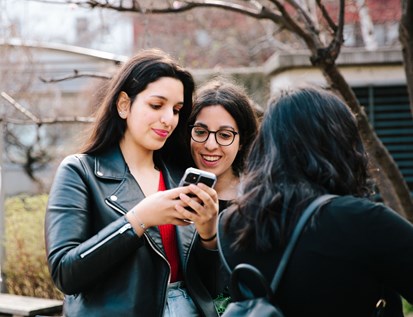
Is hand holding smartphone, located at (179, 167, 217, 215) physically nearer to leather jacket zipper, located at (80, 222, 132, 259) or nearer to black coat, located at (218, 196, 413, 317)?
leather jacket zipper, located at (80, 222, 132, 259)

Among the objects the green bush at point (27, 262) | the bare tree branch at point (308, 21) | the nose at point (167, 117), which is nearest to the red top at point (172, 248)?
the nose at point (167, 117)

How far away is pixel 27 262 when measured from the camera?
272 inches

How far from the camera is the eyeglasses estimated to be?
124 inches

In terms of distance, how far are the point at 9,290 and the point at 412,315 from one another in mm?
3950

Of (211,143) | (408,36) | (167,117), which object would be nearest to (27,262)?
(408,36)

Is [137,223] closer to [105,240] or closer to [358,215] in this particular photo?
[105,240]

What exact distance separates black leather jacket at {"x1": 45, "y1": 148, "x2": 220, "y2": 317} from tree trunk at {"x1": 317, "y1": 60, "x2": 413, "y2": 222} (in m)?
2.92

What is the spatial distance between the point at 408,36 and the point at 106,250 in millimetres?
3794

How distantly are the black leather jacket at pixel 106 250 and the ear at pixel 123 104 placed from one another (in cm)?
20

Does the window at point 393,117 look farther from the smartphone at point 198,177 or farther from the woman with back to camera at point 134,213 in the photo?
the smartphone at point 198,177

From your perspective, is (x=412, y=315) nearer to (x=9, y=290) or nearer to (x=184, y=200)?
(x=9, y=290)

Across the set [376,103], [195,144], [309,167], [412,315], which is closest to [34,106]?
[376,103]

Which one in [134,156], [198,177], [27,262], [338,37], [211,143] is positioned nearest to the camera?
[198,177]

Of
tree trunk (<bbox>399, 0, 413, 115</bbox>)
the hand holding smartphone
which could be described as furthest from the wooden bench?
tree trunk (<bbox>399, 0, 413, 115</bbox>)
